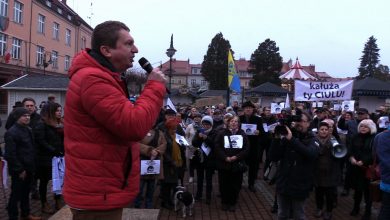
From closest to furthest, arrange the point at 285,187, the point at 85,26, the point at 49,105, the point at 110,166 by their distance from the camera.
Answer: the point at 110,166 < the point at 285,187 < the point at 49,105 < the point at 85,26

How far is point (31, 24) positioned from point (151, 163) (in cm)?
3686

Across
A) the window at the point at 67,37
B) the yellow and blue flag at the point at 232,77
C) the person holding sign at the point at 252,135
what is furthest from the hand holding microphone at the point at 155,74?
the window at the point at 67,37

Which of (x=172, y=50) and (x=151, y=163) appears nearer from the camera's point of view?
(x=151, y=163)

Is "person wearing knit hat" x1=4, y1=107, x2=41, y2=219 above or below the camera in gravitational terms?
below

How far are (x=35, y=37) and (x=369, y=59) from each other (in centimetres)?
6613

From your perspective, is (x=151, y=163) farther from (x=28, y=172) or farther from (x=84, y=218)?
(x=84, y=218)

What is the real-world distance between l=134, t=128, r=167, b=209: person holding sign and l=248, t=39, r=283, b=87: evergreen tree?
66093mm

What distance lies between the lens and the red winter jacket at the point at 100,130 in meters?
2.06

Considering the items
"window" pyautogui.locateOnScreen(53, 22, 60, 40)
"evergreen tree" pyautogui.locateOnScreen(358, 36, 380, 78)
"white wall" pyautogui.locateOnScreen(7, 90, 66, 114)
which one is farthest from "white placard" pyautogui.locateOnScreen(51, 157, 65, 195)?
"evergreen tree" pyautogui.locateOnScreen(358, 36, 380, 78)


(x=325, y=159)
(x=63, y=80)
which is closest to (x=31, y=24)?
(x=63, y=80)

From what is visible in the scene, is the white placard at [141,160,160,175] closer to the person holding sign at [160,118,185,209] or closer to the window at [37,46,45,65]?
the person holding sign at [160,118,185,209]

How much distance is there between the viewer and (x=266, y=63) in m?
73.8

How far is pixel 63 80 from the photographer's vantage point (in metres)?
29.1

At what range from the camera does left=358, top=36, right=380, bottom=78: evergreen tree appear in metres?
86.1
